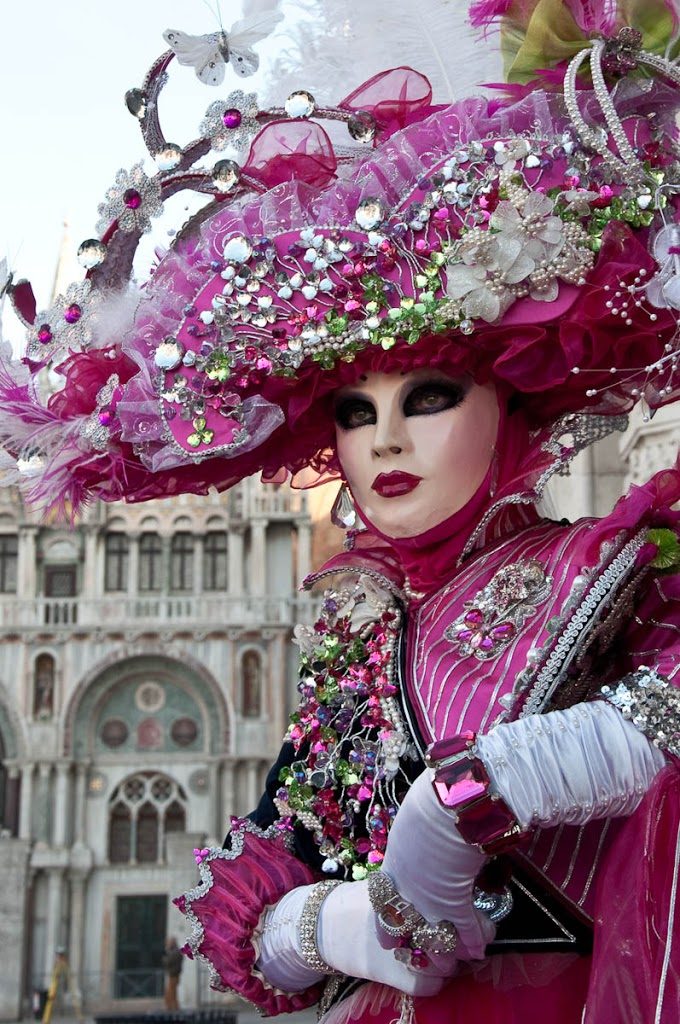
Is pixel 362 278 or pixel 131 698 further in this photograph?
pixel 131 698

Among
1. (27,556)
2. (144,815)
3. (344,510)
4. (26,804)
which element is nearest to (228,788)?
(144,815)

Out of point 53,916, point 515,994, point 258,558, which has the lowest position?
point 53,916

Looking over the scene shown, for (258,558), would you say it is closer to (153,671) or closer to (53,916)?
(153,671)

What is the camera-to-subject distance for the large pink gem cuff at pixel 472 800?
4.44ft

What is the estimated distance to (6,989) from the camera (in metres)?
16.6

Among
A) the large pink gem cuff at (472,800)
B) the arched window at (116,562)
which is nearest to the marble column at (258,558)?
the arched window at (116,562)

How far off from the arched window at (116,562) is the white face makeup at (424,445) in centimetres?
1825

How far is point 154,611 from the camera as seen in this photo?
19.4m

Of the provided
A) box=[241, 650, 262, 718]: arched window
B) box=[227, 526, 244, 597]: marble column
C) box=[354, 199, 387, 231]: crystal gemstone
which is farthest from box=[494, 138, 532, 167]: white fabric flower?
box=[227, 526, 244, 597]: marble column

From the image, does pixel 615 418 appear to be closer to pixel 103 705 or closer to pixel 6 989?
pixel 6 989

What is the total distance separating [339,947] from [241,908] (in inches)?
7.5

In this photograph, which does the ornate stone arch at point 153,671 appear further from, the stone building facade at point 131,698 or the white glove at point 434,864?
the white glove at point 434,864

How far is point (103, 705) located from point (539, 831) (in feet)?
59.6

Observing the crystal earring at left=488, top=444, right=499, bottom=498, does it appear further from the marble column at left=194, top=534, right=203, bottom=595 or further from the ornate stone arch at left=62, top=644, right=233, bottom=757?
the marble column at left=194, top=534, right=203, bottom=595
